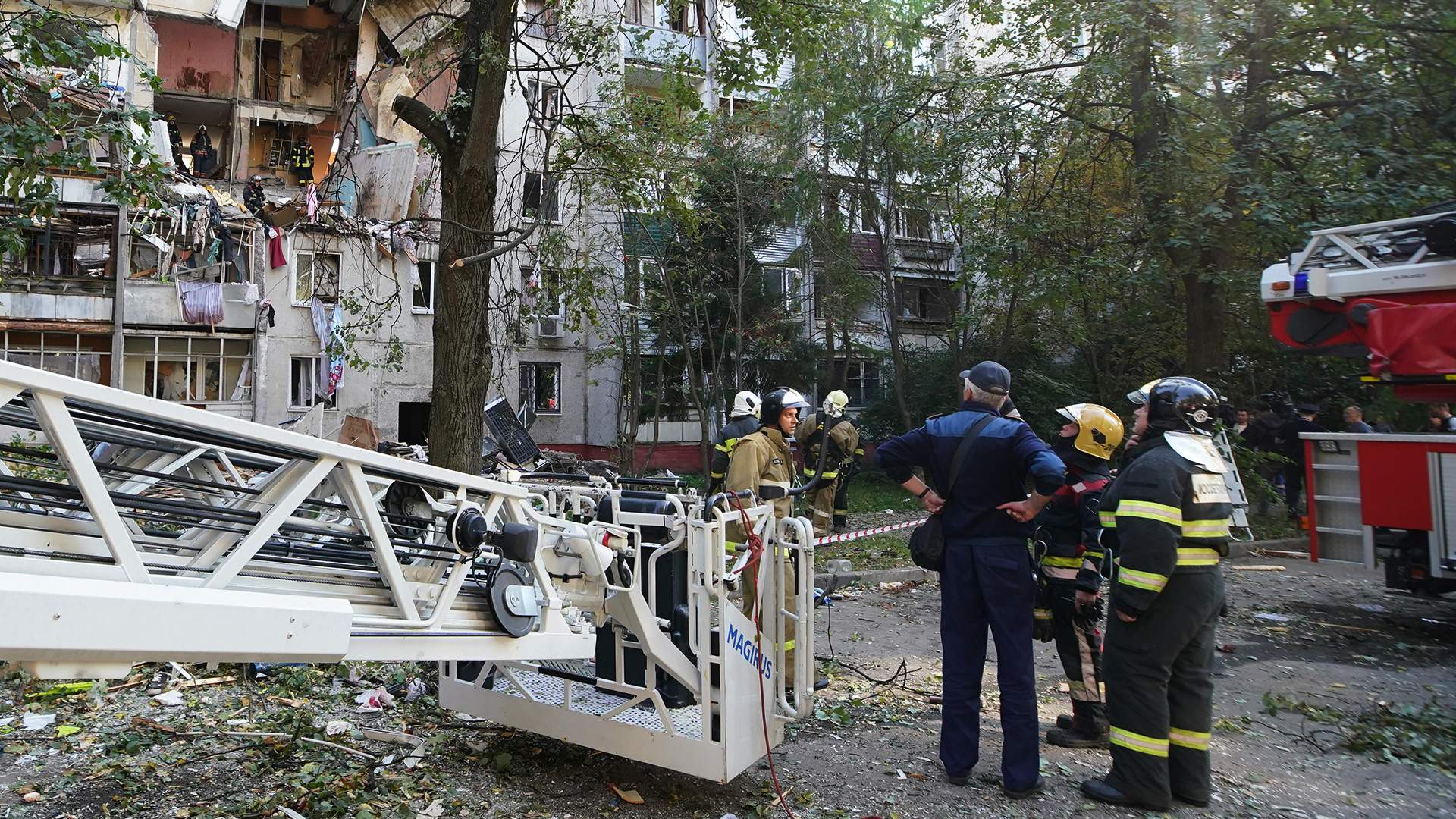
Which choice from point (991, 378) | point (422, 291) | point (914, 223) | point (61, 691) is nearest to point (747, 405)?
point (991, 378)

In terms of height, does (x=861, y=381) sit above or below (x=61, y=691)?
above

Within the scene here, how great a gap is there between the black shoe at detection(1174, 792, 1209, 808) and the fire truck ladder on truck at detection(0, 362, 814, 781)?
1.78m

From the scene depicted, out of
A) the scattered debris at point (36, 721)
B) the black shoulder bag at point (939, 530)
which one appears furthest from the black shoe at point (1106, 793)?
the scattered debris at point (36, 721)

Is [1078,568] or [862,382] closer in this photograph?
[1078,568]

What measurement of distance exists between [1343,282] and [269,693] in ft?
27.9

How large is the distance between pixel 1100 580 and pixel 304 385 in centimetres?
2122

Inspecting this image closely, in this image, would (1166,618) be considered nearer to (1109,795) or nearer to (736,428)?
(1109,795)

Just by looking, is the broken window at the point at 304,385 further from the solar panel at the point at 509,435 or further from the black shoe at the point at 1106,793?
the black shoe at the point at 1106,793

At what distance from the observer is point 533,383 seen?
24.3 metres

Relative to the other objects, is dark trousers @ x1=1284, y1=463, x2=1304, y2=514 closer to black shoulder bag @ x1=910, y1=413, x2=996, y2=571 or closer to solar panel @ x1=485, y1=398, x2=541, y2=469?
black shoulder bag @ x1=910, y1=413, x2=996, y2=571

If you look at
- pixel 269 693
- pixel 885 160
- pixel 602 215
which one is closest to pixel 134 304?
pixel 602 215

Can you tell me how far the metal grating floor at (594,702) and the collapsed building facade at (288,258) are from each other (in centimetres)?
1403

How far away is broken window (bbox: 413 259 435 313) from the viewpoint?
Result: 2358cm

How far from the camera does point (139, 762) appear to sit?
4.43 meters
